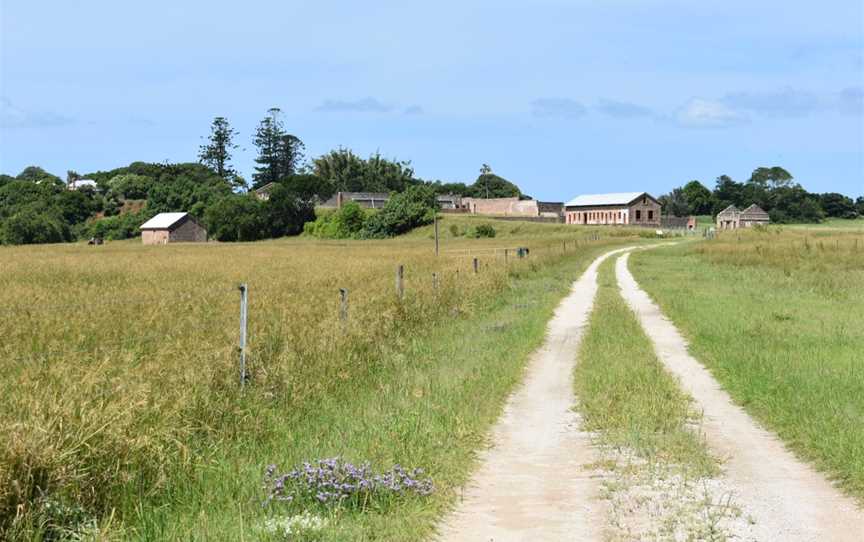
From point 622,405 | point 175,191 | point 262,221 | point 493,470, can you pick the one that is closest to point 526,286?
point 622,405

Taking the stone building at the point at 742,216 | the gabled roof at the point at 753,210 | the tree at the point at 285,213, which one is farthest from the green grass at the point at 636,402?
the gabled roof at the point at 753,210

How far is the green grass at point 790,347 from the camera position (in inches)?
354

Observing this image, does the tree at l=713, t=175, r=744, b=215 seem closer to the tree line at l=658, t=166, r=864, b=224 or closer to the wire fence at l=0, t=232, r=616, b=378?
the tree line at l=658, t=166, r=864, b=224

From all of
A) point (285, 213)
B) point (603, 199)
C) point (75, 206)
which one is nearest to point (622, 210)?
point (603, 199)

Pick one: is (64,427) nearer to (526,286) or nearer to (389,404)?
(389,404)

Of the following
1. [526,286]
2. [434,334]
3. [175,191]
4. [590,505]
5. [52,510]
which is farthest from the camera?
[175,191]

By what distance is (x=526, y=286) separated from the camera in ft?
102

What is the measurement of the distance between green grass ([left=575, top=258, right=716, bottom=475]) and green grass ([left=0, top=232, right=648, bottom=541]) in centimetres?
117

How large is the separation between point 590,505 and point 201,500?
3.09 metres

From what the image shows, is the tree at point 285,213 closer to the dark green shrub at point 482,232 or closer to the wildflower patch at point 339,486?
the dark green shrub at point 482,232

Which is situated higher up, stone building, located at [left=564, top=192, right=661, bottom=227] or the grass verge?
stone building, located at [left=564, top=192, right=661, bottom=227]

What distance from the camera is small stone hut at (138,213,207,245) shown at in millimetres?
125562

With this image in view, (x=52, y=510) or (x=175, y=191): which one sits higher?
(x=175, y=191)

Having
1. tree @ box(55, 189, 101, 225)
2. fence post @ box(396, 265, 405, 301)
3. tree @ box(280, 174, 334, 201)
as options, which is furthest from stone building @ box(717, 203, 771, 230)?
fence post @ box(396, 265, 405, 301)
